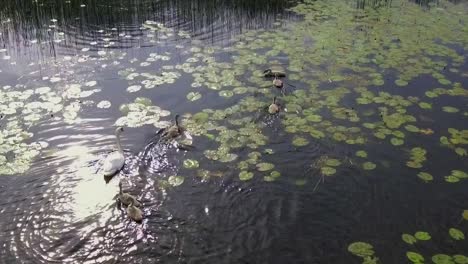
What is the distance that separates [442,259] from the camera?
5453 mm

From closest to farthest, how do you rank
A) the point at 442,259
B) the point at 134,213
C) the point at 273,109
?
the point at 442,259
the point at 134,213
the point at 273,109

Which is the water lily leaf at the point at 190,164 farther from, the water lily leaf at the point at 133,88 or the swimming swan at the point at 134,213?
the water lily leaf at the point at 133,88

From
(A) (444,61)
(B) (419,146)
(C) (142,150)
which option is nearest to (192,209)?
(C) (142,150)

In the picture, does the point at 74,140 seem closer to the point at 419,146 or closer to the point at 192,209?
the point at 192,209

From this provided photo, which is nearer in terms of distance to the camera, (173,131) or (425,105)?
(173,131)

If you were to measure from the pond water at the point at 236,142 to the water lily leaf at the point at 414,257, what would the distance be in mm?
19

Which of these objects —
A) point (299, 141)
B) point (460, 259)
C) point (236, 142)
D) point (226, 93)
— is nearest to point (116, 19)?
point (226, 93)

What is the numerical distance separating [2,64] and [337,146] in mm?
8248

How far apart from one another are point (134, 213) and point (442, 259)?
4016 millimetres

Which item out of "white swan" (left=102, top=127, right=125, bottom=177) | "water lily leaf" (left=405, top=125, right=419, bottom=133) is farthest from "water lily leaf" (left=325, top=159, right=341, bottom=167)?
"white swan" (left=102, top=127, right=125, bottom=177)

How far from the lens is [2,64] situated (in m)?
10.7

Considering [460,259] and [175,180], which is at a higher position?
[175,180]

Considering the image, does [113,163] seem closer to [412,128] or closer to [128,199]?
[128,199]

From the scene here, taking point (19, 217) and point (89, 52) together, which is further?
point (89, 52)
